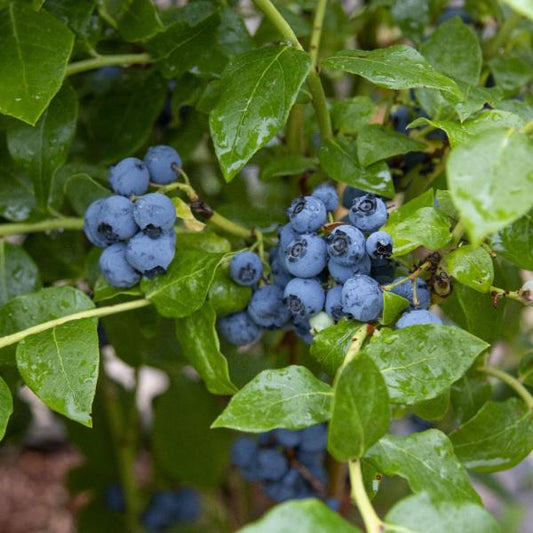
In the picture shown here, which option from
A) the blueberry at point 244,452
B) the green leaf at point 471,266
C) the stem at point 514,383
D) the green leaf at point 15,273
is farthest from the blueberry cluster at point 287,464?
the green leaf at point 471,266

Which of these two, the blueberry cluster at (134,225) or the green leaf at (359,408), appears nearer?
the green leaf at (359,408)

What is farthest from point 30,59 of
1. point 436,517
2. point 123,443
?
point 123,443

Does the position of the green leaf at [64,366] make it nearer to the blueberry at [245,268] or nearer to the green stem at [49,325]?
the green stem at [49,325]

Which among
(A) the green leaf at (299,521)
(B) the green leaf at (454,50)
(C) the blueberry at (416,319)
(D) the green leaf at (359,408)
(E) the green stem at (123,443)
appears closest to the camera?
(A) the green leaf at (299,521)

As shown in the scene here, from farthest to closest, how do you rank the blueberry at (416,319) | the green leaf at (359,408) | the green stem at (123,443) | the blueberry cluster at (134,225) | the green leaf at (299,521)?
the green stem at (123,443) → the blueberry cluster at (134,225) → the blueberry at (416,319) → the green leaf at (359,408) → the green leaf at (299,521)

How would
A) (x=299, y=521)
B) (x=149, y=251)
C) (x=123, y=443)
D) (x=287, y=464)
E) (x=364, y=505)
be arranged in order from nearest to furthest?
(x=299, y=521), (x=364, y=505), (x=149, y=251), (x=287, y=464), (x=123, y=443)

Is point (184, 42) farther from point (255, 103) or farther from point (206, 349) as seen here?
point (206, 349)
